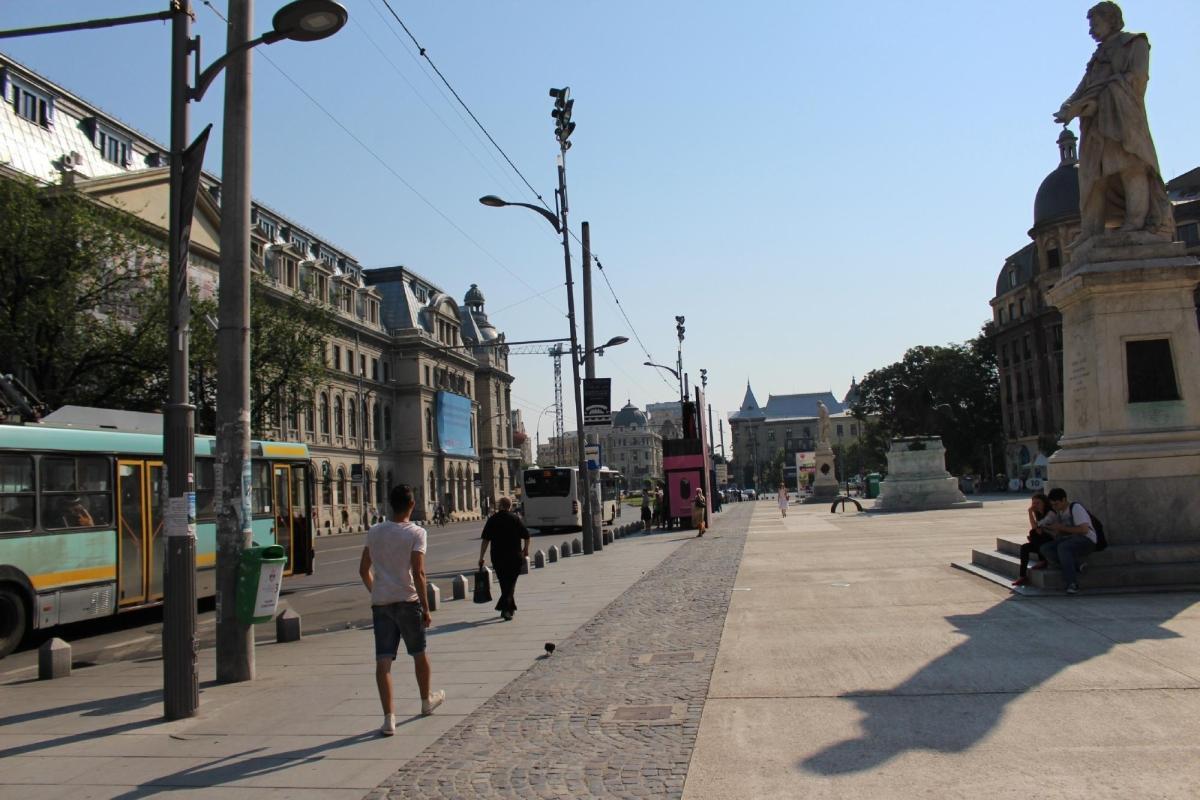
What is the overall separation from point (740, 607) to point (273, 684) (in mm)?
5726

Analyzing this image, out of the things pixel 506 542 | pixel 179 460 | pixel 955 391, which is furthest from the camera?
pixel 955 391

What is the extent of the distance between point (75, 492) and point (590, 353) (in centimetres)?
1649

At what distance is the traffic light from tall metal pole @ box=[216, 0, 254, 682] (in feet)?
57.4

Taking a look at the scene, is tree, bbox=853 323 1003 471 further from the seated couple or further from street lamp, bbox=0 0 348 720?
street lamp, bbox=0 0 348 720

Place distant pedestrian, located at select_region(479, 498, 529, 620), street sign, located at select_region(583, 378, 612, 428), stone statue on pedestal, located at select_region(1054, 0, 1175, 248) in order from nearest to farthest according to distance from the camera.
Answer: stone statue on pedestal, located at select_region(1054, 0, 1175, 248), distant pedestrian, located at select_region(479, 498, 529, 620), street sign, located at select_region(583, 378, 612, 428)

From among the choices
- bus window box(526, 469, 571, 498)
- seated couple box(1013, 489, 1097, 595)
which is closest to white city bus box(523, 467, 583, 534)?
bus window box(526, 469, 571, 498)

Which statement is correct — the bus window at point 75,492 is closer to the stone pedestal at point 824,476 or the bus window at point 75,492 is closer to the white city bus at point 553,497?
the white city bus at point 553,497

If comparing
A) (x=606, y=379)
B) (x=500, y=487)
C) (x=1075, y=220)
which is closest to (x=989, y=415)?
(x=1075, y=220)

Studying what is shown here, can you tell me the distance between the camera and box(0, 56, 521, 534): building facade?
41.0 meters

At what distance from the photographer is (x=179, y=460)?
741cm

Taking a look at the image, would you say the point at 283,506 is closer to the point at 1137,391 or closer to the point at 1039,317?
the point at 1137,391

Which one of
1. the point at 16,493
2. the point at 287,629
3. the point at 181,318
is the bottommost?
the point at 287,629

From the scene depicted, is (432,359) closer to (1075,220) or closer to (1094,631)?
(1075,220)

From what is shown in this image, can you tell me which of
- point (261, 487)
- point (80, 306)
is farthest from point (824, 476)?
point (261, 487)
